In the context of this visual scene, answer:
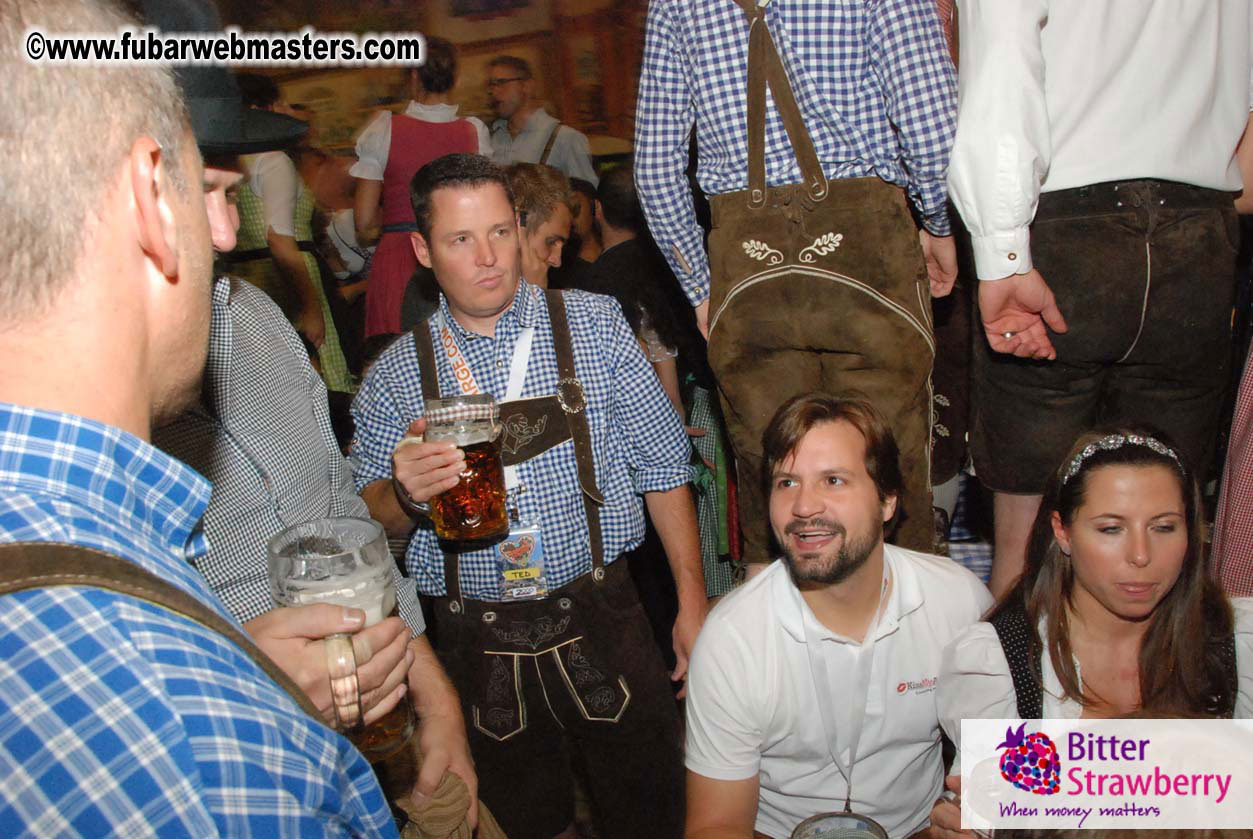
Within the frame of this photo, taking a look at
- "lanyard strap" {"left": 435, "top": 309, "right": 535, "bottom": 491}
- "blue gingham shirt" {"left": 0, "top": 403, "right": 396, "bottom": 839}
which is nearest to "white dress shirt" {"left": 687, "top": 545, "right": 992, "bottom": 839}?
"lanyard strap" {"left": 435, "top": 309, "right": 535, "bottom": 491}

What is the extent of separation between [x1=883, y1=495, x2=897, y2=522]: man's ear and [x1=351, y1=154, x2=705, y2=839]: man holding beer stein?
57cm

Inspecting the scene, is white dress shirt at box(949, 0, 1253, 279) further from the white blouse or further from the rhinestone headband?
the white blouse

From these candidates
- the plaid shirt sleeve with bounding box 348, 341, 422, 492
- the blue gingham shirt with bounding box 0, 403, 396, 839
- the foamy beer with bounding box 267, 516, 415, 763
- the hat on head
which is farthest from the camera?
the plaid shirt sleeve with bounding box 348, 341, 422, 492

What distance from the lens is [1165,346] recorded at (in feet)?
6.84

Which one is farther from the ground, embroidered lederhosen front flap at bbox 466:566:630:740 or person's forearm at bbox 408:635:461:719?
person's forearm at bbox 408:635:461:719

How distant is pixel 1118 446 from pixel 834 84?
3.54 feet

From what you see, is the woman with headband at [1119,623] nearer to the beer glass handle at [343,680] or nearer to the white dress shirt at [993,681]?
the white dress shirt at [993,681]

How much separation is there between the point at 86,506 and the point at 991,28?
6.16 feet

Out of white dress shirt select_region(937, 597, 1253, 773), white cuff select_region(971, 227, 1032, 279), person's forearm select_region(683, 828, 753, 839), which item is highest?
white cuff select_region(971, 227, 1032, 279)

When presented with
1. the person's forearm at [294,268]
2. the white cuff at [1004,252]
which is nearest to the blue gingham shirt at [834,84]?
the white cuff at [1004,252]

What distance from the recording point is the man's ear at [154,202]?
2.70 ft

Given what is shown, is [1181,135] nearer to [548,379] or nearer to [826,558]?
[826,558]

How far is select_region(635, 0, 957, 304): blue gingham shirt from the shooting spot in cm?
223

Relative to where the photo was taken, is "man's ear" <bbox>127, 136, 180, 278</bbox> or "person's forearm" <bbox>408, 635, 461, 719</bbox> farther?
"person's forearm" <bbox>408, 635, 461, 719</bbox>
